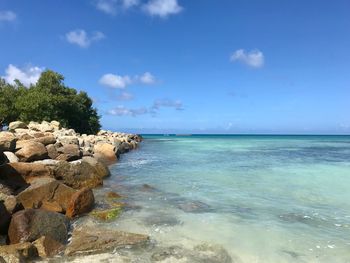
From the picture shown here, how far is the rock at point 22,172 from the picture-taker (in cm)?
1124

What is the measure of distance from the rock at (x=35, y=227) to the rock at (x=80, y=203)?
63.7 inches

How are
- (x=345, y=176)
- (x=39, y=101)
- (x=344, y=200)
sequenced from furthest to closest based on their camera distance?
(x=39, y=101) < (x=345, y=176) < (x=344, y=200)

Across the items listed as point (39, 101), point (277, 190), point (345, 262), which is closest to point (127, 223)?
point (345, 262)

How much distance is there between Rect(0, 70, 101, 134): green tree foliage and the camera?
114 feet

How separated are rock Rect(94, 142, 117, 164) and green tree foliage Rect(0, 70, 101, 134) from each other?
40.1ft

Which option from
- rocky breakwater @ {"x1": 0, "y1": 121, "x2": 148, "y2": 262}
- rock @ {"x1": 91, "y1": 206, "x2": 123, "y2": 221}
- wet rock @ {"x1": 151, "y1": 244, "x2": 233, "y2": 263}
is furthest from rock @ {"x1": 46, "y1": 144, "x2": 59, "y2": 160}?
wet rock @ {"x1": 151, "y1": 244, "x2": 233, "y2": 263}

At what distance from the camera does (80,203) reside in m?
9.38

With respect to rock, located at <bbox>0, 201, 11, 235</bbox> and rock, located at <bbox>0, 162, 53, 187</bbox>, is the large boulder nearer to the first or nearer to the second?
rock, located at <bbox>0, 162, 53, 187</bbox>

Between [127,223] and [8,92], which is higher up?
[8,92]

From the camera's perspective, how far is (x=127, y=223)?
28.7ft

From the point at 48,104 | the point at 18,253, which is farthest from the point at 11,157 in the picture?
the point at 48,104

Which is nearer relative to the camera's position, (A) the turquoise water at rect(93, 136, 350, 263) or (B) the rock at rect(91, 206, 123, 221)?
(A) the turquoise water at rect(93, 136, 350, 263)

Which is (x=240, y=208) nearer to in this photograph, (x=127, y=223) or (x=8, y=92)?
(x=127, y=223)

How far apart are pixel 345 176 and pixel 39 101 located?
27952 mm
